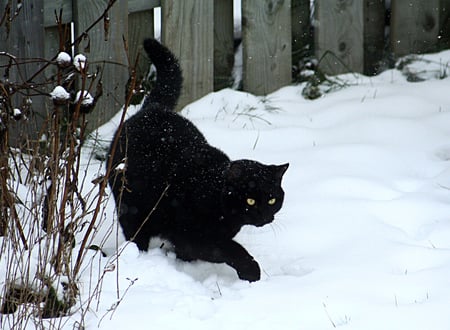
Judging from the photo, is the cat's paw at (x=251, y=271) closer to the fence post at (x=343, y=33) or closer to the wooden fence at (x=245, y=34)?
the wooden fence at (x=245, y=34)

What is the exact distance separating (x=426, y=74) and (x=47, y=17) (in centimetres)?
274

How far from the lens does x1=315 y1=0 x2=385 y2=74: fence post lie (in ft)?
18.2

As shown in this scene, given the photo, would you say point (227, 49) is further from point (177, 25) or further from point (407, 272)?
point (407, 272)

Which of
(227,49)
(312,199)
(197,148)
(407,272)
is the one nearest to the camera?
(407,272)

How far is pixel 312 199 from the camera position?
13.2 ft

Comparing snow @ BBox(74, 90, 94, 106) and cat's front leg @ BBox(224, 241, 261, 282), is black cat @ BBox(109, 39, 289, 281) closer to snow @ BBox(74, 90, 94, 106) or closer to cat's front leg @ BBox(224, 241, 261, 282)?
cat's front leg @ BBox(224, 241, 261, 282)

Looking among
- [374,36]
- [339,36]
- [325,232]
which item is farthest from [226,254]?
[374,36]

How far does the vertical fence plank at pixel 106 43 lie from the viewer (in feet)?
15.4

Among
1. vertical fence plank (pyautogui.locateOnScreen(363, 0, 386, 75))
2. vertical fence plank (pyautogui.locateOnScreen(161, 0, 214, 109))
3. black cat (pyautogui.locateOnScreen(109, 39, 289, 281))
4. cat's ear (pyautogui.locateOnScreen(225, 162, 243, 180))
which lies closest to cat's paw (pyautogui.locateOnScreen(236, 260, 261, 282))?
black cat (pyautogui.locateOnScreen(109, 39, 289, 281))

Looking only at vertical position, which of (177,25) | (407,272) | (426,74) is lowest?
(407,272)

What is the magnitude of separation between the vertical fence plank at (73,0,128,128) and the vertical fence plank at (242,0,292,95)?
912 mm

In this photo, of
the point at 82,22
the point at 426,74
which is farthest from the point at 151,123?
the point at 426,74

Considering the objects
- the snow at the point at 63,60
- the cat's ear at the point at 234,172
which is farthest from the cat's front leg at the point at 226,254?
the snow at the point at 63,60

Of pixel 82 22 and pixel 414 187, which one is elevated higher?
pixel 82 22
